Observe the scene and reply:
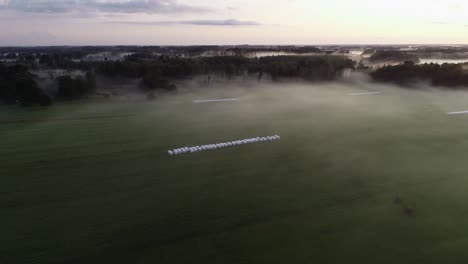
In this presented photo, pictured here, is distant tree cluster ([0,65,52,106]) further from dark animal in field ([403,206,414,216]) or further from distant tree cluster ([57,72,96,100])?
dark animal in field ([403,206,414,216])

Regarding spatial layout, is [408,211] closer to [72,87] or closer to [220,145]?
[220,145]

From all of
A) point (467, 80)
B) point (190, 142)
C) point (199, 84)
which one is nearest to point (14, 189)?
point (190, 142)

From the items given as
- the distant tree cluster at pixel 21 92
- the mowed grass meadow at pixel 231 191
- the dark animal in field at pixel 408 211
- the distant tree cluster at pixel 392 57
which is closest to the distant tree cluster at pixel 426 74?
the distant tree cluster at pixel 392 57

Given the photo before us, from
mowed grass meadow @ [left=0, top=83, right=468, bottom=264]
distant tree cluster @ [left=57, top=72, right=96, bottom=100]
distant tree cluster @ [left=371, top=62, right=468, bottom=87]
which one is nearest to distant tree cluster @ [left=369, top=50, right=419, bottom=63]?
distant tree cluster @ [left=371, top=62, right=468, bottom=87]

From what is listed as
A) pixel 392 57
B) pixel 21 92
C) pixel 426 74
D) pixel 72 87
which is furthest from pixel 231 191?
pixel 392 57

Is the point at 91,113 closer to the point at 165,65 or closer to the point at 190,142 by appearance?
the point at 190,142
